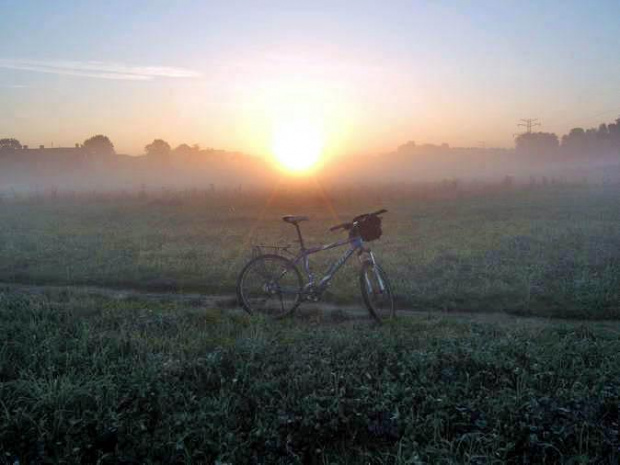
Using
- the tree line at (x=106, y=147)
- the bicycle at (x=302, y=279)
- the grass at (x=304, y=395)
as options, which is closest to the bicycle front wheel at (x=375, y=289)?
the bicycle at (x=302, y=279)

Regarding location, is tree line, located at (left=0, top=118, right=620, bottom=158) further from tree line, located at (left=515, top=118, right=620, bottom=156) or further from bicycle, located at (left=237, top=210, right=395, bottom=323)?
bicycle, located at (left=237, top=210, right=395, bottom=323)

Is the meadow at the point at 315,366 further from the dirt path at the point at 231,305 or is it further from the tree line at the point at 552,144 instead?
the tree line at the point at 552,144

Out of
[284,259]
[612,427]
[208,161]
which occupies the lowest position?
[612,427]

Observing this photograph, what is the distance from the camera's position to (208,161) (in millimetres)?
127062

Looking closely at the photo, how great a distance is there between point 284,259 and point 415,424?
3936 millimetres

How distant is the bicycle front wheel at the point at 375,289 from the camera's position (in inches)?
283

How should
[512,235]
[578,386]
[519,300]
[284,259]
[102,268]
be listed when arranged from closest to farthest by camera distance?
1. [578,386]
2. [284,259]
3. [519,300]
4. [102,268]
5. [512,235]

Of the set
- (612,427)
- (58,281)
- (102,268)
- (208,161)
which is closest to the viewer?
(612,427)

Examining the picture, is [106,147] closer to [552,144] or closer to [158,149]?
[158,149]

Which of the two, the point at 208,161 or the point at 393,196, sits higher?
the point at 208,161

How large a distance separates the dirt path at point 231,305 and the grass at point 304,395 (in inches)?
38.5

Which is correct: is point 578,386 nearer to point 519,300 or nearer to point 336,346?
point 336,346

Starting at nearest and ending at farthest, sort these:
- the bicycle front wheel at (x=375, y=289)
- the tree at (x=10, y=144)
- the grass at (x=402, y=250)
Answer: the bicycle front wheel at (x=375, y=289)
the grass at (x=402, y=250)
the tree at (x=10, y=144)

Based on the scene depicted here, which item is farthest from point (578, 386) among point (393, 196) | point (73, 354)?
point (393, 196)
